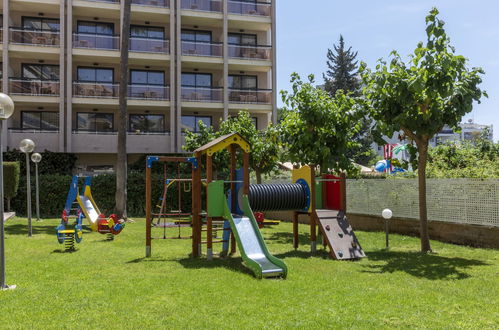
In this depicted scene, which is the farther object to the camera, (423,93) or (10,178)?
(10,178)

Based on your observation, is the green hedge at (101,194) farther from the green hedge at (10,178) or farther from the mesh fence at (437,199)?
the mesh fence at (437,199)

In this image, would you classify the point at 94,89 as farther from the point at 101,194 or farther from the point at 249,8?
the point at 249,8

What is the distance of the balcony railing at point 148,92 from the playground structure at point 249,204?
722 inches

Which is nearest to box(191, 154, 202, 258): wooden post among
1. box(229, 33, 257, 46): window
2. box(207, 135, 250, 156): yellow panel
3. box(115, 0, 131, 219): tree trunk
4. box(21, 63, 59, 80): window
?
box(207, 135, 250, 156): yellow panel

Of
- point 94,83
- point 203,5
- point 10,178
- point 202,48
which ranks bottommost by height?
point 10,178

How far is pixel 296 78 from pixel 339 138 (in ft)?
8.31

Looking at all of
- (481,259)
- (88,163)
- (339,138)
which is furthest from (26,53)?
(481,259)

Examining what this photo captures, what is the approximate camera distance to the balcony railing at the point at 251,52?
30.5m

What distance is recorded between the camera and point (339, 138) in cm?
1394

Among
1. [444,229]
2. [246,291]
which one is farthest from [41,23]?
[246,291]

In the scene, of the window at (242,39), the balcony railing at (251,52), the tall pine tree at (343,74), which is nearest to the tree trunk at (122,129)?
the balcony railing at (251,52)

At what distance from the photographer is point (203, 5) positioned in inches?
1193

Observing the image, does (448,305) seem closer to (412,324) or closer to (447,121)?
(412,324)

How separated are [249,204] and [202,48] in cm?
2134
